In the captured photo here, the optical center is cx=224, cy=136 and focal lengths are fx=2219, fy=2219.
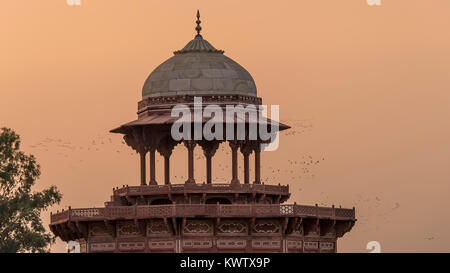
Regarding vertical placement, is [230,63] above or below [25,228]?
above

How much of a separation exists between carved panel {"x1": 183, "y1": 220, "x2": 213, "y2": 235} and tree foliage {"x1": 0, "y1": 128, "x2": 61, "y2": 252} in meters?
9.14

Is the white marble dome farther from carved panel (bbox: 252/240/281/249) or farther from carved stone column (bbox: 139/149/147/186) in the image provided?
carved panel (bbox: 252/240/281/249)

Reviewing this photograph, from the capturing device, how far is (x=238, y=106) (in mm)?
127062

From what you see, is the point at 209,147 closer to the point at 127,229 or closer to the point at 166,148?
the point at 166,148

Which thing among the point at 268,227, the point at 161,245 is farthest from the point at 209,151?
the point at 161,245

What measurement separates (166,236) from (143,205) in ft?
7.63

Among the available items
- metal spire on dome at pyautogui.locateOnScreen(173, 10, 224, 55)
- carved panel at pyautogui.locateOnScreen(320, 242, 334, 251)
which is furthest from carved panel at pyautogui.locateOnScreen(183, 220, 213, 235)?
metal spire on dome at pyautogui.locateOnScreen(173, 10, 224, 55)

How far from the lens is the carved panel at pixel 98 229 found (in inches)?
4961

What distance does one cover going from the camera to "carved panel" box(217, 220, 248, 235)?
4872 inches
